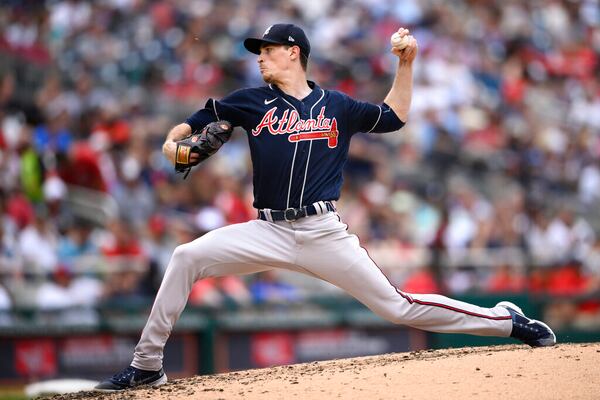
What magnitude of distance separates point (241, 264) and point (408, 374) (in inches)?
42.6

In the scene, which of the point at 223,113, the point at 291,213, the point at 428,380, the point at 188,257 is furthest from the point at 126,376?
the point at 428,380

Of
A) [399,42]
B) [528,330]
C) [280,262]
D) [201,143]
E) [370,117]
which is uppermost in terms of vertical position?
[399,42]

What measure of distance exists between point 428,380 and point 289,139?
1476 millimetres

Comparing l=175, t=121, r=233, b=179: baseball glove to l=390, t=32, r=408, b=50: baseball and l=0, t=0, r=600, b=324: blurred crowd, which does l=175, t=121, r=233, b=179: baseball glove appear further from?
l=0, t=0, r=600, b=324: blurred crowd

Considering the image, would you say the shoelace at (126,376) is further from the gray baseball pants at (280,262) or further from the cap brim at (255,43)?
the cap brim at (255,43)

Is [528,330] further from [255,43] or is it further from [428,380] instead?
[255,43]

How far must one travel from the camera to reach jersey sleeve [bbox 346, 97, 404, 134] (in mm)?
6031

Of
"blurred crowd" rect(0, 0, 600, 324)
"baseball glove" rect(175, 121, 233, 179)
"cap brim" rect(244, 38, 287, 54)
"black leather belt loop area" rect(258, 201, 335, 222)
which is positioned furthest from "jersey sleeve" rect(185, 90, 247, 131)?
"blurred crowd" rect(0, 0, 600, 324)

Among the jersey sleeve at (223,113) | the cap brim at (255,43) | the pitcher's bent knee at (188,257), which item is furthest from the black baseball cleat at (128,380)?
the cap brim at (255,43)

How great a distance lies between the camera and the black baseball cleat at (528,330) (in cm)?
620

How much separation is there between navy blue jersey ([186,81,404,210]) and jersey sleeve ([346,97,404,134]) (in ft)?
0.09

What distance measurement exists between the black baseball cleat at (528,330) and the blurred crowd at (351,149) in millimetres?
4459

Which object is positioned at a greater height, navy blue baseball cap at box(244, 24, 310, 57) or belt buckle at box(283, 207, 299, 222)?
navy blue baseball cap at box(244, 24, 310, 57)

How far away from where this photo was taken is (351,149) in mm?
13266
